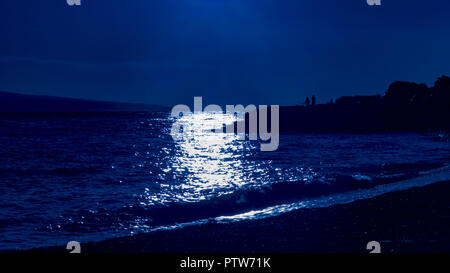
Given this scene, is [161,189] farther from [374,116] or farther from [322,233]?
[374,116]

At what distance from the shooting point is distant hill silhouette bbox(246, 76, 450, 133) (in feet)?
214

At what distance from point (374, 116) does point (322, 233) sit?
2592 inches

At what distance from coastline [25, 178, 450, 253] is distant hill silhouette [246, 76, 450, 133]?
54.7 m

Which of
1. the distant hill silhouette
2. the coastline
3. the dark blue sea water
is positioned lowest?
the dark blue sea water

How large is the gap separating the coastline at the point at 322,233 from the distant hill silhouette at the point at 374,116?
54736 millimetres

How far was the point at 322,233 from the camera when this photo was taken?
928 centimetres

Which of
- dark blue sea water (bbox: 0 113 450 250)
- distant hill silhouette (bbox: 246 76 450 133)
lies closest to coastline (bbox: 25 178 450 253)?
dark blue sea water (bbox: 0 113 450 250)

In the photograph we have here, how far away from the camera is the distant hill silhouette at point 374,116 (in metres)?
65.4

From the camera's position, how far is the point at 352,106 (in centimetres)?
7762

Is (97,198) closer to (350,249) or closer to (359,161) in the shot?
(350,249)

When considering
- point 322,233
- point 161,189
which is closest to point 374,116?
point 161,189

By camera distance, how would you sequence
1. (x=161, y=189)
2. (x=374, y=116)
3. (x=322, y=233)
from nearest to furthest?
(x=322, y=233)
(x=161, y=189)
(x=374, y=116)

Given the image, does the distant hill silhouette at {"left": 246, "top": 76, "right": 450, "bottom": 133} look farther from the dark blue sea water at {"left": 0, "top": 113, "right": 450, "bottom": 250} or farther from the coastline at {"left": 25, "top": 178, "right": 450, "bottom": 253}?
the coastline at {"left": 25, "top": 178, "right": 450, "bottom": 253}
